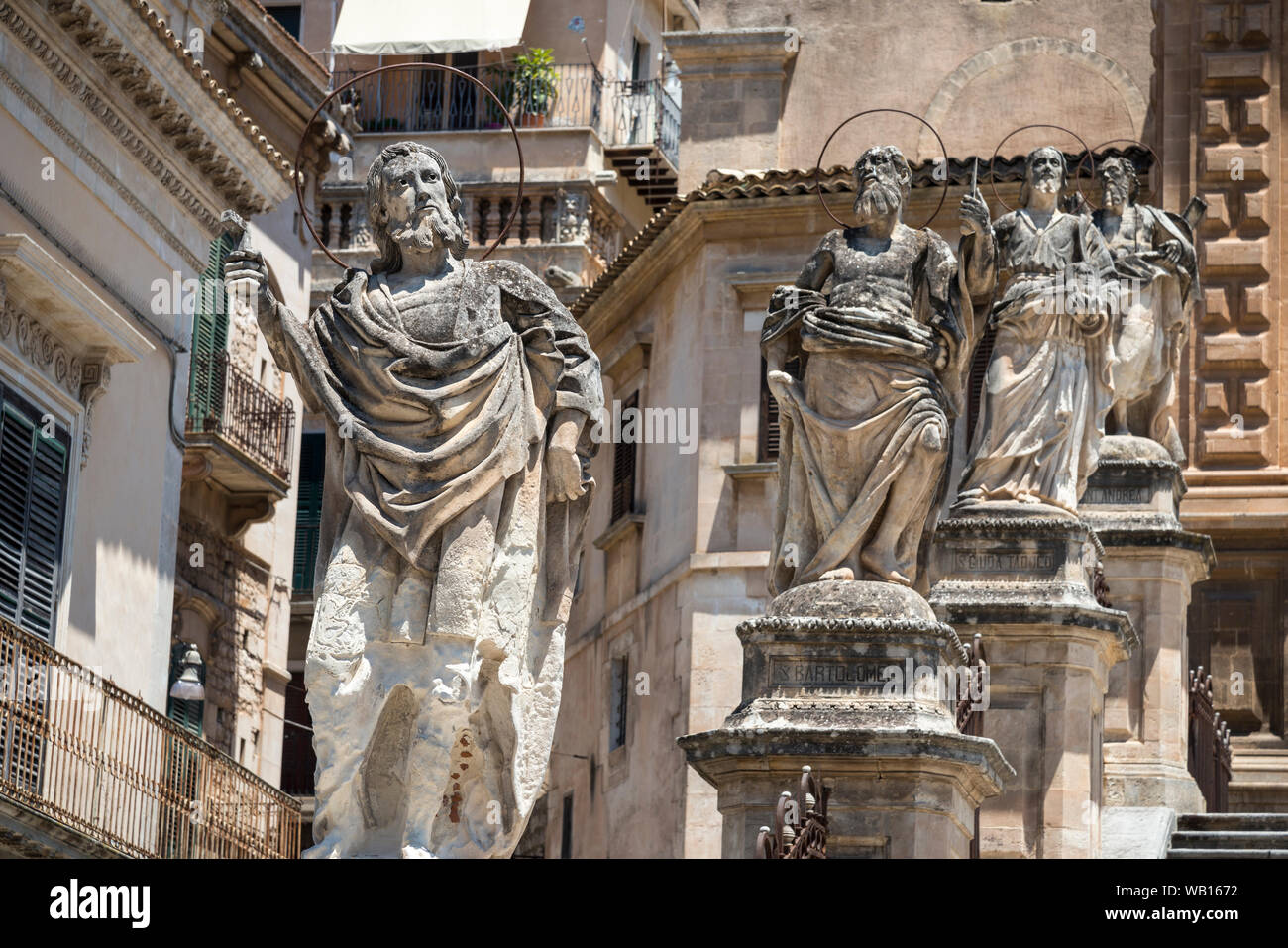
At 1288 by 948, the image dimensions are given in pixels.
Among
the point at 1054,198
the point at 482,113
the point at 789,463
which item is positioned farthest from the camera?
the point at 482,113

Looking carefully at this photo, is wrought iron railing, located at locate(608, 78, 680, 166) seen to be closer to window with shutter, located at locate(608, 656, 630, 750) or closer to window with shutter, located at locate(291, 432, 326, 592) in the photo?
window with shutter, located at locate(291, 432, 326, 592)

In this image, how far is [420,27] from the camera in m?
43.0

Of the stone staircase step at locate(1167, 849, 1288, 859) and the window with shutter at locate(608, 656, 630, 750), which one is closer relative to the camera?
the stone staircase step at locate(1167, 849, 1288, 859)

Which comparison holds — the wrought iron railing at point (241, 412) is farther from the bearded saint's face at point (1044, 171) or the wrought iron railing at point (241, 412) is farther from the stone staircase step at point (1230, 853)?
the stone staircase step at point (1230, 853)

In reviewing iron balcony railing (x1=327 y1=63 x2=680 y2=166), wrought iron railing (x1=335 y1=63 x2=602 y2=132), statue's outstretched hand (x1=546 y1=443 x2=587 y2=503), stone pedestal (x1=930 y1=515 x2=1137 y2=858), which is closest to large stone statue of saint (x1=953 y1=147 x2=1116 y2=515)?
stone pedestal (x1=930 y1=515 x2=1137 y2=858)

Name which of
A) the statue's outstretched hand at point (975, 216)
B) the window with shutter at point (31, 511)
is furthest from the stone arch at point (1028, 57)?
the statue's outstretched hand at point (975, 216)

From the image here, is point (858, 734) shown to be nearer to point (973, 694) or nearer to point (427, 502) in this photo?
point (973, 694)

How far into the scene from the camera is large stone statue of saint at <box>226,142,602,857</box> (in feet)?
29.3

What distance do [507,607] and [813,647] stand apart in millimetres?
3481

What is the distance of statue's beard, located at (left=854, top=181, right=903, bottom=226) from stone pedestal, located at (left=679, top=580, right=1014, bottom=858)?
163 cm

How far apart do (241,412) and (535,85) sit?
15674 millimetres

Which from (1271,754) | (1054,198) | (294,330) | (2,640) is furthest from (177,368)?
(294,330)

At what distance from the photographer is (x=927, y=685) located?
12273 mm
